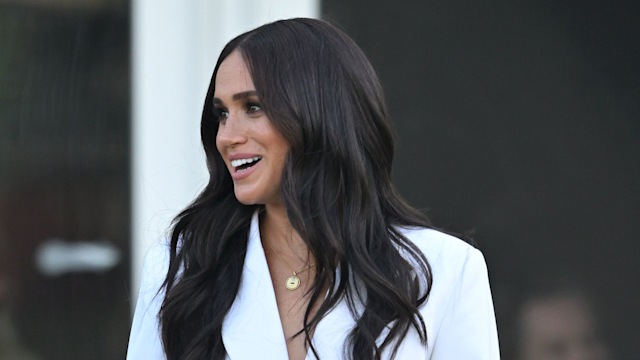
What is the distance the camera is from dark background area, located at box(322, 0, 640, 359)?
454 centimetres

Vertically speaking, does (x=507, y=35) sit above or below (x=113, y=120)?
above

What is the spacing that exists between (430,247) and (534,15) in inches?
80.7

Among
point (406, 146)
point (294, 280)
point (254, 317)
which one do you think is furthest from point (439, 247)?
point (406, 146)

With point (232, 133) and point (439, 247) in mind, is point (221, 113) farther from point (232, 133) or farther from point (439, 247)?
point (439, 247)

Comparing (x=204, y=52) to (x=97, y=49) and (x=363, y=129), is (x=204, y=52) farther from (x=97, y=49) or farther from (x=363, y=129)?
(x=363, y=129)

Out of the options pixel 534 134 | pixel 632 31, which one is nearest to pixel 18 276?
pixel 534 134

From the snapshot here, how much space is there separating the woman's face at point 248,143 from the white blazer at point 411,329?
21 centimetres

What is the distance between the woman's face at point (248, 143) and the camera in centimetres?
268

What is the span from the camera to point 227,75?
274cm

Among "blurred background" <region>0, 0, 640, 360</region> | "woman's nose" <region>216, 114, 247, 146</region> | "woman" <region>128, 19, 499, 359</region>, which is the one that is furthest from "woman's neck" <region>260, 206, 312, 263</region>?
"blurred background" <region>0, 0, 640, 360</region>

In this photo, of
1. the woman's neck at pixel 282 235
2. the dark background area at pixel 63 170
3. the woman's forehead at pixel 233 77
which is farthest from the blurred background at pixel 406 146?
the woman's forehead at pixel 233 77

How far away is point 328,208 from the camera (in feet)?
8.97

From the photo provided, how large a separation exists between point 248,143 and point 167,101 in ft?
4.87

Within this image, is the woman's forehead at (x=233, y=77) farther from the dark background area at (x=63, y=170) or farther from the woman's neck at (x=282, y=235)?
the dark background area at (x=63, y=170)
